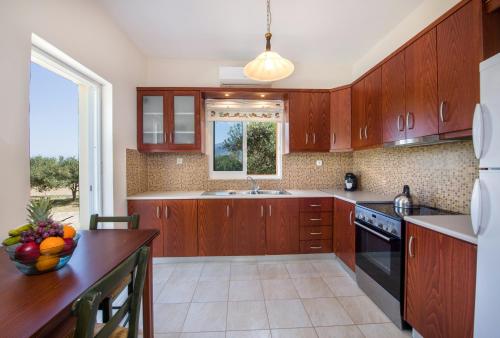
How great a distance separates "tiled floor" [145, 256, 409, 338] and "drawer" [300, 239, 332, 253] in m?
0.17

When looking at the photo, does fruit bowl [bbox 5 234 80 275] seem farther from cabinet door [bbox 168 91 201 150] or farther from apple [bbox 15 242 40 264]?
cabinet door [bbox 168 91 201 150]

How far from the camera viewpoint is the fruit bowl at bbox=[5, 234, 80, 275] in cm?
83

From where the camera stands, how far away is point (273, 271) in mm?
2598

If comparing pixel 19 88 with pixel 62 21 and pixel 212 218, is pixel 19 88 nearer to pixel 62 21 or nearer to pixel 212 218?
pixel 62 21

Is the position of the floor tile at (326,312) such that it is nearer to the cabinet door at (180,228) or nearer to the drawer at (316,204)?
the drawer at (316,204)

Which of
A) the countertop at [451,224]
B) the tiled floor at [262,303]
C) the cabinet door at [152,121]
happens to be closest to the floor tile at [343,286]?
the tiled floor at [262,303]

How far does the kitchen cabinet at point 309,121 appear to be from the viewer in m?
3.03

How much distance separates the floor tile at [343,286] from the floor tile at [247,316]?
76 cm

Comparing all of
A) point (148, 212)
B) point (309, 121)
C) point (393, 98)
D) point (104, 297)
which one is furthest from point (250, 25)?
point (104, 297)

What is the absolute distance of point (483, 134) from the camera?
1.07m

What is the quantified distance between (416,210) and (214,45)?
112 inches

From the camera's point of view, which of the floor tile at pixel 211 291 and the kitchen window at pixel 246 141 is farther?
the kitchen window at pixel 246 141

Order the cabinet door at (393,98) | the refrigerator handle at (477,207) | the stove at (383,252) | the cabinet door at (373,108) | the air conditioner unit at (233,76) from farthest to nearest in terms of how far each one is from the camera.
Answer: the air conditioner unit at (233,76)
the cabinet door at (373,108)
the cabinet door at (393,98)
the stove at (383,252)
the refrigerator handle at (477,207)

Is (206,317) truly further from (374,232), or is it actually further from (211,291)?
(374,232)
